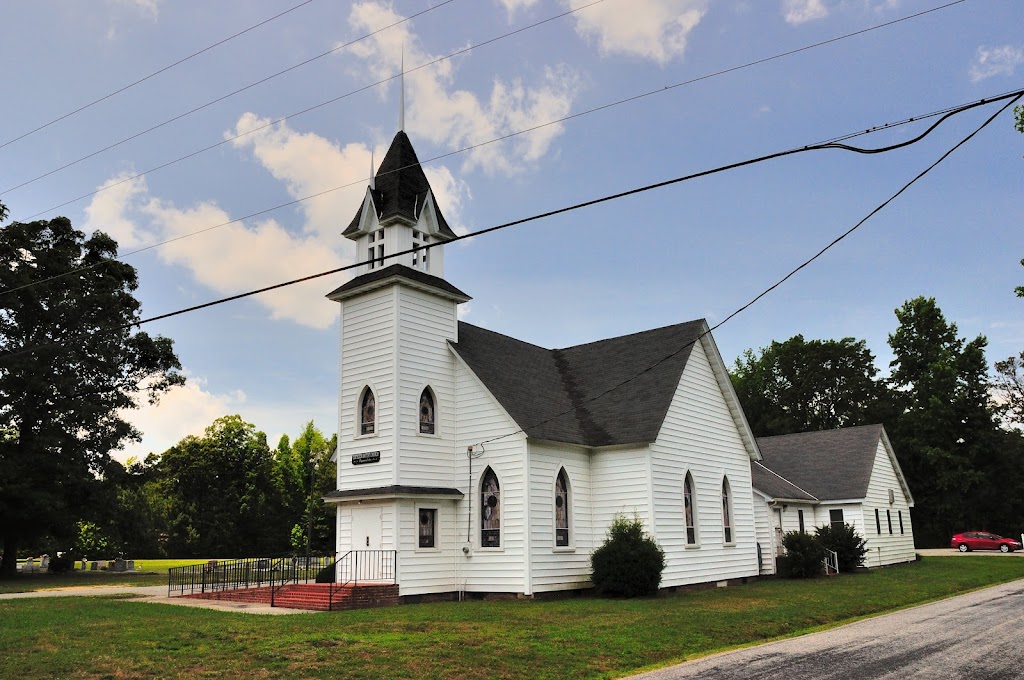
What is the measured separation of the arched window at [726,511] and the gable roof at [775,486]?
15.2 feet

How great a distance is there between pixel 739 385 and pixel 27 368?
6550 centimetres

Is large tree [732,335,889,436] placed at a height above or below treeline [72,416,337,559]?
above

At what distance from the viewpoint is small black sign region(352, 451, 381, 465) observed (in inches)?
939

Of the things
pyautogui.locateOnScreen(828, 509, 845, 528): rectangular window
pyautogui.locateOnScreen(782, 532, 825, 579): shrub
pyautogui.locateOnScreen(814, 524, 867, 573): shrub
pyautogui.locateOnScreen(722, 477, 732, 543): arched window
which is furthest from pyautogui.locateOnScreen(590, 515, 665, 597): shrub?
pyautogui.locateOnScreen(828, 509, 845, 528): rectangular window

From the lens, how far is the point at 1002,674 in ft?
35.9

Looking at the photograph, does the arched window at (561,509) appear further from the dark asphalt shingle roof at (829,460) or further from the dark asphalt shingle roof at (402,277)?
the dark asphalt shingle roof at (829,460)

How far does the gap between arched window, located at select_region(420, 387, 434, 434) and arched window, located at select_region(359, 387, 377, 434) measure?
142cm

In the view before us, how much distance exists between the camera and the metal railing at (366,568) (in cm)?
2261

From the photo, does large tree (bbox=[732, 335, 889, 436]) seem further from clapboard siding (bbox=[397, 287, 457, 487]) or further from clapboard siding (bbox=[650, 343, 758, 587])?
clapboard siding (bbox=[397, 287, 457, 487])

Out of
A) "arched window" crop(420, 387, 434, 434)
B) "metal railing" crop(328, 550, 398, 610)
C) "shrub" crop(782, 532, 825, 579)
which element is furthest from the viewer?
"shrub" crop(782, 532, 825, 579)

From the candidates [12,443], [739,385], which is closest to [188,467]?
[12,443]

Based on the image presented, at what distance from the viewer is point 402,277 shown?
80.9ft

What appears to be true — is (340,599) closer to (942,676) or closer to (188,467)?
(942,676)

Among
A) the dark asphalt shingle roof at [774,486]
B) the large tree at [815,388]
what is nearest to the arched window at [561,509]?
the dark asphalt shingle roof at [774,486]
